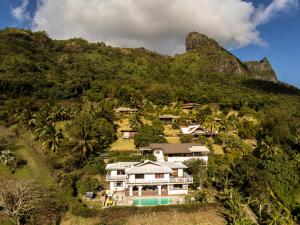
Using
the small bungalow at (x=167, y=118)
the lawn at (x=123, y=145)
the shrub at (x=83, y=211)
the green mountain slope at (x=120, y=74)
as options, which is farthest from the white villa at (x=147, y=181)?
the green mountain slope at (x=120, y=74)

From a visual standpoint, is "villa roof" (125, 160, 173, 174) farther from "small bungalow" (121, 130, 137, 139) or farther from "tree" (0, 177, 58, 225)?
"small bungalow" (121, 130, 137, 139)

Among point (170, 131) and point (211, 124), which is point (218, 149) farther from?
point (170, 131)

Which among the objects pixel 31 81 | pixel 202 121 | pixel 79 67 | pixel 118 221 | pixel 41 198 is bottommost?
pixel 118 221

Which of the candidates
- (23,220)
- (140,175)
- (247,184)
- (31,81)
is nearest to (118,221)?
(140,175)

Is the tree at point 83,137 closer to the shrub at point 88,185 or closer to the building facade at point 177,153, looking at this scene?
the shrub at point 88,185

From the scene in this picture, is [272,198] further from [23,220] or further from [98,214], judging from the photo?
[23,220]

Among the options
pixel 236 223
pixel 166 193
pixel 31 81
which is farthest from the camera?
pixel 31 81

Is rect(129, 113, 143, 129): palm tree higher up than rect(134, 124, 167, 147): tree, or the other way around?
rect(129, 113, 143, 129): palm tree

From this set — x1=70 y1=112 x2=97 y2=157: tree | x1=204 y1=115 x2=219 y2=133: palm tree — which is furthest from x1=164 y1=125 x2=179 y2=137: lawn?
x1=70 y1=112 x2=97 y2=157: tree
